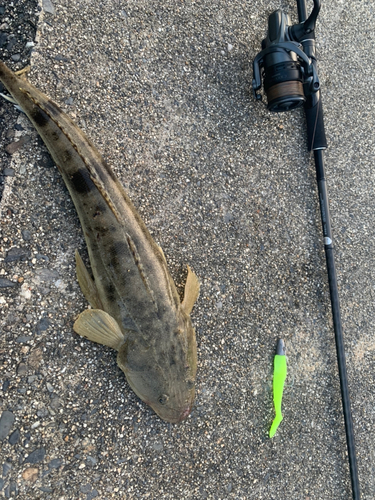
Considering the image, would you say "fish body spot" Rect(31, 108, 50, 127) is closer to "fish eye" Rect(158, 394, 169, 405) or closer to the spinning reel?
the spinning reel

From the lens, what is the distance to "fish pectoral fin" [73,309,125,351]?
8.27 ft

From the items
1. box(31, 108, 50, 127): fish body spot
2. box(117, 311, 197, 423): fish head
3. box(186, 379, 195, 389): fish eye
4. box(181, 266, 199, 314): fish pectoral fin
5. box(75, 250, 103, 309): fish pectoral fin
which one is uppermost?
box(31, 108, 50, 127): fish body spot

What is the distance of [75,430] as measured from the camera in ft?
8.64

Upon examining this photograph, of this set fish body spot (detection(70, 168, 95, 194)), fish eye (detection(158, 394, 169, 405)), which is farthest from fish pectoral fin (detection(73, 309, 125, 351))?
fish body spot (detection(70, 168, 95, 194))

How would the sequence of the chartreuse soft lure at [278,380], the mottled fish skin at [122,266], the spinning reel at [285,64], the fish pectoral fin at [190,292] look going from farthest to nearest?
1. the chartreuse soft lure at [278,380]
2. the spinning reel at [285,64]
3. the fish pectoral fin at [190,292]
4. the mottled fish skin at [122,266]

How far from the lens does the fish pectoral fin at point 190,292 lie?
2.84m

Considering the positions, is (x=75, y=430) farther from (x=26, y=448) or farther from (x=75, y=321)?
(x=75, y=321)

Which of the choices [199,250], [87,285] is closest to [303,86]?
[199,250]

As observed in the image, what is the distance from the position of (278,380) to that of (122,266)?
1.93 metres

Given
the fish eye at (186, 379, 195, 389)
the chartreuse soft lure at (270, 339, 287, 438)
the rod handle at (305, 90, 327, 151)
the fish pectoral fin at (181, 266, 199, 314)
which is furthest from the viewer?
the rod handle at (305, 90, 327, 151)

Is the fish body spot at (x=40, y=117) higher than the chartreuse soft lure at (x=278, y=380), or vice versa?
the fish body spot at (x=40, y=117)

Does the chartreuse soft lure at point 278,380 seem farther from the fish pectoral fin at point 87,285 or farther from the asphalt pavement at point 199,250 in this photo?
the fish pectoral fin at point 87,285

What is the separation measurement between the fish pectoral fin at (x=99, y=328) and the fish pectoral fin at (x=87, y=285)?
125 millimetres

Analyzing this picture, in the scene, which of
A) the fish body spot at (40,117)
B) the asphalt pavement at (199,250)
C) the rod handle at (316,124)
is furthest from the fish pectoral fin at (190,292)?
the rod handle at (316,124)
